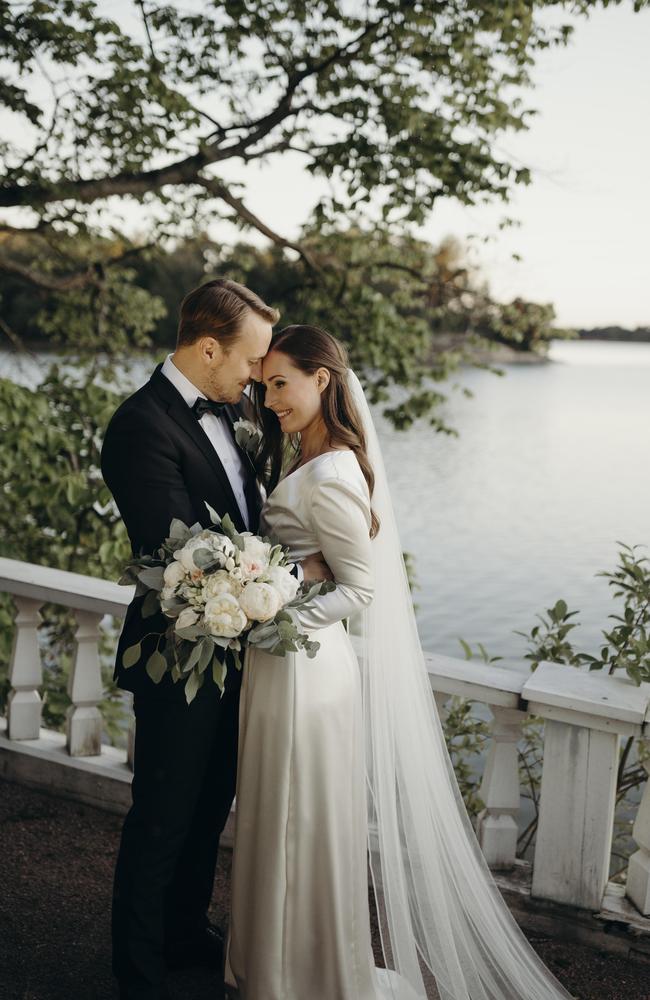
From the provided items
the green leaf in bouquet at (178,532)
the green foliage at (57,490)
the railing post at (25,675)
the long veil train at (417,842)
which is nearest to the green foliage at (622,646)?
the long veil train at (417,842)

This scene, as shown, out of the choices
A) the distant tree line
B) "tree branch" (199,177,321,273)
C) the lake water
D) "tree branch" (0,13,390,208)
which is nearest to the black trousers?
the lake water

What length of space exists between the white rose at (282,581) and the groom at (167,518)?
9.1 inches

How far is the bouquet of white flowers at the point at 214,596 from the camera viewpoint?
2027mm

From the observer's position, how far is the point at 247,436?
102 inches

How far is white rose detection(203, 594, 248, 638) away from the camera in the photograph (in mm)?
2006

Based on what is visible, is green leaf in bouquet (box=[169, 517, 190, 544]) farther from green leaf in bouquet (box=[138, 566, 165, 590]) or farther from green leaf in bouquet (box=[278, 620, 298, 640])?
green leaf in bouquet (box=[278, 620, 298, 640])

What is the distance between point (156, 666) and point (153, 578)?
0.21 m

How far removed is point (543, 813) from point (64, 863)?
5.09 ft

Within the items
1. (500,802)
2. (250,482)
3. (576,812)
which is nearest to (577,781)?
(576,812)

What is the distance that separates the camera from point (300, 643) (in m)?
2.17

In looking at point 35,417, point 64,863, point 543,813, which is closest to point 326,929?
point 543,813

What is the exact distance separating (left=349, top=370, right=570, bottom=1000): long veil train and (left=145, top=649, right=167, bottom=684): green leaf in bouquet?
0.61m

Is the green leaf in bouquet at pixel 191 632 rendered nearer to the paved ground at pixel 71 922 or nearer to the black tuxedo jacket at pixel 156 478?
the black tuxedo jacket at pixel 156 478

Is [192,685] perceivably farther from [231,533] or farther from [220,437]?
[220,437]
